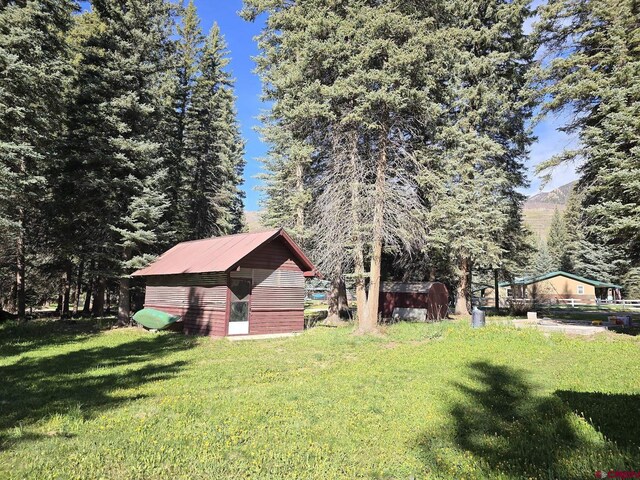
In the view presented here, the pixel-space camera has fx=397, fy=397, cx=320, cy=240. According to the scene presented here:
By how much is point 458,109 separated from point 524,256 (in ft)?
44.3

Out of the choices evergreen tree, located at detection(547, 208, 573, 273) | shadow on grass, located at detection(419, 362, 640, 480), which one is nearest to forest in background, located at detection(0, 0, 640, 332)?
shadow on grass, located at detection(419, 362, 640, 480)

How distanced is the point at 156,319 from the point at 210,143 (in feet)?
56.5

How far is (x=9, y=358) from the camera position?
38.0ft

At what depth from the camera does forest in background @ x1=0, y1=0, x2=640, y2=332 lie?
52.2 feet

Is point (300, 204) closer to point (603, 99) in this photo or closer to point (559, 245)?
point (603, 99)

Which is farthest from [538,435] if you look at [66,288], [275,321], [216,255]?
[66,288]

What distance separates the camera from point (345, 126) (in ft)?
60.7

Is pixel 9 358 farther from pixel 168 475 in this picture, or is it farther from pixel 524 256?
pixel 524 256

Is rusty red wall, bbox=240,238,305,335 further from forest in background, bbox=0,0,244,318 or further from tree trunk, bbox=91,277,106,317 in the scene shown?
tree trunk, bbox=91,277,106,317

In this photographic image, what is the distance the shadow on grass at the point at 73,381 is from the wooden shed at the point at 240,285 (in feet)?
10.7

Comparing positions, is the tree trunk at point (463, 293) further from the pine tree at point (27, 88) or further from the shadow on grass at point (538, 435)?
the pine tree at point (27, 88)

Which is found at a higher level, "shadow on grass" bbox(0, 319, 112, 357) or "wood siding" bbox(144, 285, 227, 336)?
"wood siding" bbox(144, 285, 227, 336)

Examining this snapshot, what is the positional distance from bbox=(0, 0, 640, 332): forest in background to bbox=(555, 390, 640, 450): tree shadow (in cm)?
842

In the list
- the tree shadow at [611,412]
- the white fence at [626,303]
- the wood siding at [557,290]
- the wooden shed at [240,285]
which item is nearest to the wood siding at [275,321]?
the wooden shed at [240,285]
